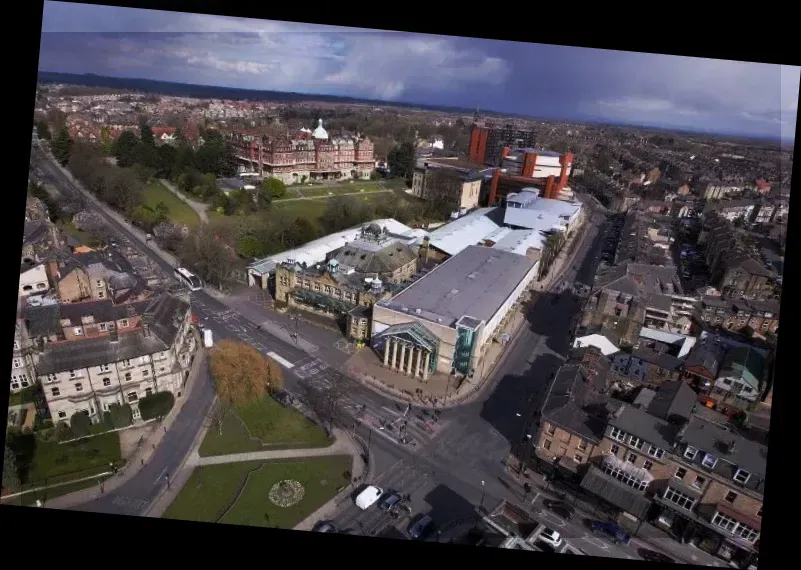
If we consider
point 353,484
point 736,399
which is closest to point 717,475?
point 736,399

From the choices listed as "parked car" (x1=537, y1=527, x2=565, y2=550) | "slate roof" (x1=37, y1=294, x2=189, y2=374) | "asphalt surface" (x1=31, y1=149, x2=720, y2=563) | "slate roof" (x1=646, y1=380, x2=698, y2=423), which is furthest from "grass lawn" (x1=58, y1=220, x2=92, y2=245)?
"slate roof" (x1=646, y1=380, x2=698, y2=423)

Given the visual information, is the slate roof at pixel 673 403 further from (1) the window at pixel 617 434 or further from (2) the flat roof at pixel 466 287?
(2) the flat roof at pixel 466 287

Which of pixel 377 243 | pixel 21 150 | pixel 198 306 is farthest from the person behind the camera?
pixel 377 243

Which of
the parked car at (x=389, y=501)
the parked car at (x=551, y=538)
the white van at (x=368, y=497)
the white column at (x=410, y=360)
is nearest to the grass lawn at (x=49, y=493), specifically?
the white van at (x=368, y=497)

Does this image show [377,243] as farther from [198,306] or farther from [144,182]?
[144,182]

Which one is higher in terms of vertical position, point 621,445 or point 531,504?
point 621,445

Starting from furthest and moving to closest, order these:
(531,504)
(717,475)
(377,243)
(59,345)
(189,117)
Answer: (189,117), (377,243), (59,345), (531,504), (717,475)
